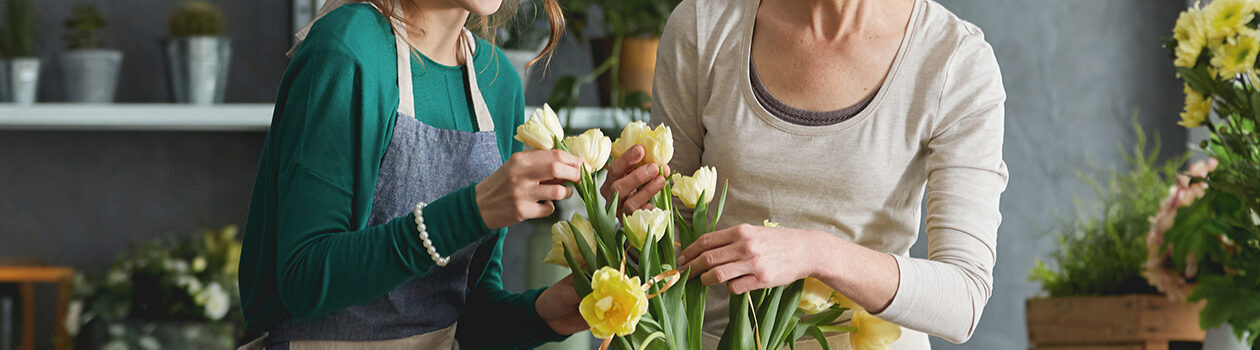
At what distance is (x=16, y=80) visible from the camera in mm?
1973

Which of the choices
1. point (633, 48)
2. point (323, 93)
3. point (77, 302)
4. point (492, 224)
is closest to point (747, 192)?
point (492, 224)

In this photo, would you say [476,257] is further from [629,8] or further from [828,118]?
[629,8]

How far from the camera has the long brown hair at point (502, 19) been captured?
0.97 metres

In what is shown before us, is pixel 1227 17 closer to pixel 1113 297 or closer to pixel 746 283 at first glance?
pixel 1113 297

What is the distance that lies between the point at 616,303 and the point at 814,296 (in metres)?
0.21

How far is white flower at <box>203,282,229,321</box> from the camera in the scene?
197cm

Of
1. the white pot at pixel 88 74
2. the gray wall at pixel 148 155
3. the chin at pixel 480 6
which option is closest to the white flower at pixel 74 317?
the gray wall at pixel 148 155

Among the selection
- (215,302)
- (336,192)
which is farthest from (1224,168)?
(215,302)

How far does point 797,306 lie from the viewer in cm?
83

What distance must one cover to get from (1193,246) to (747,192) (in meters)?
0.91

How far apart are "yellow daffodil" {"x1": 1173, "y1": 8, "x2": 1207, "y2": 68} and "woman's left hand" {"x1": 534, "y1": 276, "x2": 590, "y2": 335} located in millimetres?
881

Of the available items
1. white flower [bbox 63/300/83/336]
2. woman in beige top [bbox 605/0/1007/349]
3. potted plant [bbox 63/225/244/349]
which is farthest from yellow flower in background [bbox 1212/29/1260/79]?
white flower [bbox 63/300/83/336]

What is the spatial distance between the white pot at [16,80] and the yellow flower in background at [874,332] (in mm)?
1840

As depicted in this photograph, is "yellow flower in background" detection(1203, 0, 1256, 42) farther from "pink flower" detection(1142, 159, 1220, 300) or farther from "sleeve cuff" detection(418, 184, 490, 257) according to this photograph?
"sleeve cuff" detection(418, 184, 490, 257)
